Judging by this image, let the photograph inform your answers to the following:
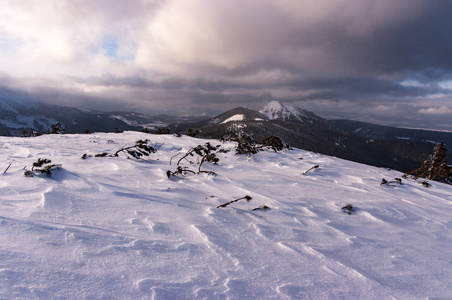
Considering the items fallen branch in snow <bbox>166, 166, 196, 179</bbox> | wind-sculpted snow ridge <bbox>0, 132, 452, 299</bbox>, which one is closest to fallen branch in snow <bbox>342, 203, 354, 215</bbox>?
wind-sculpted snow ridge <bbox>0, 132, 452, 299</bbox>

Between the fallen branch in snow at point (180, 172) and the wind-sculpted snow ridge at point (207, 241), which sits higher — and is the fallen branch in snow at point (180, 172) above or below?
above

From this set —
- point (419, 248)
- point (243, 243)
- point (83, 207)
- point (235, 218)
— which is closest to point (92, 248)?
point (83, 207)

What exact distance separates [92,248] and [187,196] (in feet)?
5.04

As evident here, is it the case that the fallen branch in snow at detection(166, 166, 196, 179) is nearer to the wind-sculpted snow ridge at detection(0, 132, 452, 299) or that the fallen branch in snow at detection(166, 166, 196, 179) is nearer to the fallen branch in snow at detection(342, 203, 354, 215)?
the wind-sculpted snow ridge at detection(0, 132, 452, 299)

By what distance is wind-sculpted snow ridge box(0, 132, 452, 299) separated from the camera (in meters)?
1.43

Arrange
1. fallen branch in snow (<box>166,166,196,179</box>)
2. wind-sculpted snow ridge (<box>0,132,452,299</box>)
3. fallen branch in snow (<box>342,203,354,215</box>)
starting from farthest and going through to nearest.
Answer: fallen branch in snow (<box>166,166,196,179</box>) → fallen branch in snow (<box>342,203,354,215</box>) → wind-sculpted snow ridge (<box>0,132,452,299</box>)

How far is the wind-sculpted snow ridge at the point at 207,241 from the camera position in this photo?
143 cm

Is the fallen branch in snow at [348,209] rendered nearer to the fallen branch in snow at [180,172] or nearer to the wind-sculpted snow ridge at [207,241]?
the wind-sculpted snow ridge at [207,241]

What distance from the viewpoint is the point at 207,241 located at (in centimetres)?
201

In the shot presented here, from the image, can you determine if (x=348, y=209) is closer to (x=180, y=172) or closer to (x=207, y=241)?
(x=207, y=241)

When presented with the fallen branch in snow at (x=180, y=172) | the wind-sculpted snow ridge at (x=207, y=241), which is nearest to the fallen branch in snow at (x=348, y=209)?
the wind-sculpted snow ridge at (x=207, y=241)

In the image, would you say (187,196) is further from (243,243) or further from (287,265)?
(287,265)

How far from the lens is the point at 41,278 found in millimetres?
1322

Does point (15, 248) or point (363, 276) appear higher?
point (15, 248)
